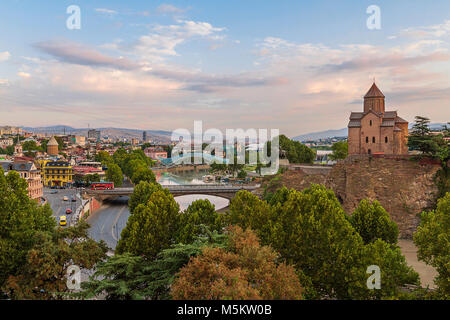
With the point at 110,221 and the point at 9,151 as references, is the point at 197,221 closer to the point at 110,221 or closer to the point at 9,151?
the point at 110,221

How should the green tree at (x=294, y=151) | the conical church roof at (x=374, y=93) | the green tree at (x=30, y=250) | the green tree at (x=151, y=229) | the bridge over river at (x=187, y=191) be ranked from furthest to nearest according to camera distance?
1. the green tree at (x=294, y=151)
2. the bridge over river at (x=187, y=191)
3. the conical church roof at (x=374, y=93)
4. the green tree at (x=151, y=229)
5. the green tree at (x=30, y=250)

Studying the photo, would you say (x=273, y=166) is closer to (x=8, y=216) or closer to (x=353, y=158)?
(x=353, y=158)

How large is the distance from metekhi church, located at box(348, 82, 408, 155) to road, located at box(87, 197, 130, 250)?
26.6 m

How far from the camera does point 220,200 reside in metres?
53.9

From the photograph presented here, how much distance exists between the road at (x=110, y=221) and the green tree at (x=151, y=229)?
10925 millimetres

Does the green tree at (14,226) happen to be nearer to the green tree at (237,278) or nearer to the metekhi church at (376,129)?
the green tree at (237,278)

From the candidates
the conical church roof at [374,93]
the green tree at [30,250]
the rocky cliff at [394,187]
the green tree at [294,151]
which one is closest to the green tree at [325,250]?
the green tree at [30,250]

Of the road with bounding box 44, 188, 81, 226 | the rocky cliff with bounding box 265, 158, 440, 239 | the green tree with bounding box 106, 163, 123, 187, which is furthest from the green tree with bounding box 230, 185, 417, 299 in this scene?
the green tree with bounding box 106, 163, 123, 187

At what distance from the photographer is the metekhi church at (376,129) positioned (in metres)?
36.2

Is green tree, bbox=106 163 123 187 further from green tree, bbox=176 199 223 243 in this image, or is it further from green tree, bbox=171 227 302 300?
green tree, bbox=171 227 302 300

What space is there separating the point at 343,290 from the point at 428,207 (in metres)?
19.0

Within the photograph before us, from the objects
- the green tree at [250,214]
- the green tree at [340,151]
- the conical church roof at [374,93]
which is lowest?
the green tree at [250,214]

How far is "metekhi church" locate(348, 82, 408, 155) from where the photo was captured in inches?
1427

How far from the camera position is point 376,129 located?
36625 millimetres
